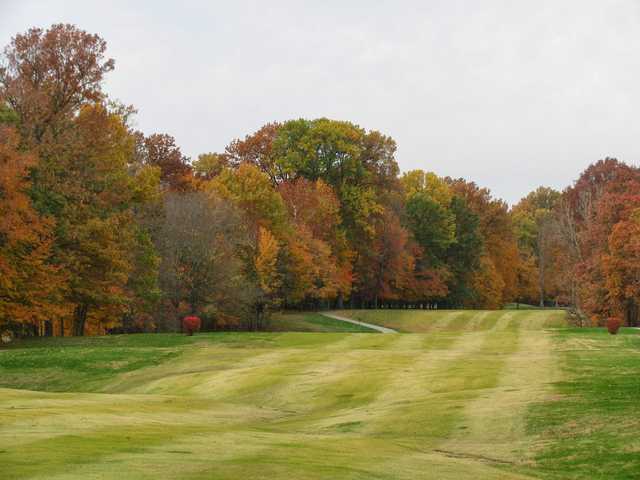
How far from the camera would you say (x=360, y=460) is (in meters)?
14.4

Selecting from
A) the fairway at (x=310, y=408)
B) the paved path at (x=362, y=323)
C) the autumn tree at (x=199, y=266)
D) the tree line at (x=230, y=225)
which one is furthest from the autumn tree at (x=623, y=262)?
the autumn tree at (x=199, y=266)

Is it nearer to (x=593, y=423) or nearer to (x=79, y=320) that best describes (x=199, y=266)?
(x=79, y=320)

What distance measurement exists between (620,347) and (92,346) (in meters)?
26.7

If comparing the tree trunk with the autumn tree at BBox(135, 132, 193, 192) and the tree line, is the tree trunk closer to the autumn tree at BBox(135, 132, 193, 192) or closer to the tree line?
the tree line

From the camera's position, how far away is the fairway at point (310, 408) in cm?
1367

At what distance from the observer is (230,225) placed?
205 ft

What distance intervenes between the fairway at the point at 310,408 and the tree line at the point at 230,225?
5.29 meters

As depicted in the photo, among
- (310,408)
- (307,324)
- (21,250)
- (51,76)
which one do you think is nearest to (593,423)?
(310,408)

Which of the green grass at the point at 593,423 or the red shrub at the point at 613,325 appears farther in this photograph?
the red shrub at the point at 613,325

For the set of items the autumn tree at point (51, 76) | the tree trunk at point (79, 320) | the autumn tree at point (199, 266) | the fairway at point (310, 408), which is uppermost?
the autumn tree at point (51, 76)

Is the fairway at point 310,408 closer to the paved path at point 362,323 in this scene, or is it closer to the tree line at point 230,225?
the tree line at point 230,225

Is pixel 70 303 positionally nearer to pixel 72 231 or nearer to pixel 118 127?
pixel 72 231

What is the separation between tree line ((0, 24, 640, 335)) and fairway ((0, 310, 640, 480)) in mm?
5293

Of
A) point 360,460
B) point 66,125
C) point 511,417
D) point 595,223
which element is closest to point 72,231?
point 66,125
